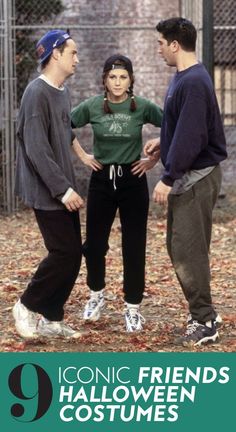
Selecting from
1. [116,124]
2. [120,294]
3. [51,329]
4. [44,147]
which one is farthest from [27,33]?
[44,147]

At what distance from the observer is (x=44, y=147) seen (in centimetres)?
618

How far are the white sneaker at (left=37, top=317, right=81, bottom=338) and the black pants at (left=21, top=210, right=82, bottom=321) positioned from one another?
0.60 ft

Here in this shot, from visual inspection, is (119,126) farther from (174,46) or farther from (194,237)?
(194,237)

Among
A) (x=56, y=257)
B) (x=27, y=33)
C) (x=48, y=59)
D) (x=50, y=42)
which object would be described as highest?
(x=50, y=42)

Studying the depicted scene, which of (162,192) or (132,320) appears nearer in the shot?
(162,192)

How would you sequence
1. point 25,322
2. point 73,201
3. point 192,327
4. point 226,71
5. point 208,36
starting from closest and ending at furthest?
point 73,201 < point 192,327 < point 25,322 < point 208,36 < point 226,71

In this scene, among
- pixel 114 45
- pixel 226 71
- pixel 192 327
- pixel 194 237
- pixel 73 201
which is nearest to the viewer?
pixel 73 201

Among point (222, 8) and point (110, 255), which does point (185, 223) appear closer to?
point (110, 255)

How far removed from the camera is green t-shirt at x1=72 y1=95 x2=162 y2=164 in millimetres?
6730

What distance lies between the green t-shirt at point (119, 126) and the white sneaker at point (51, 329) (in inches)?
44.4

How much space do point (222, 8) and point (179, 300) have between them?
902 cm

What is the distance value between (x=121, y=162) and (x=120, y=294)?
78.0 inches

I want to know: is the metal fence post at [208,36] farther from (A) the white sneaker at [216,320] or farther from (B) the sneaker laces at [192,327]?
(B) the sneaker laces at [192,327]

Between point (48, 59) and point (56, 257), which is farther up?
point (48, 59)
